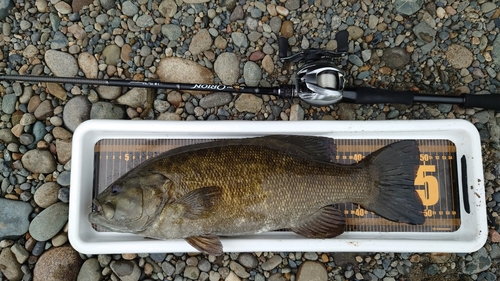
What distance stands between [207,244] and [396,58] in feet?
6.96

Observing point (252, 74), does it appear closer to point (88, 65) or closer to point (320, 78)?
point (320, 78)

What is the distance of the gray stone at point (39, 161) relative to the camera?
297 centimetres

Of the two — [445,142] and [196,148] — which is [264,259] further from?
[445,142]

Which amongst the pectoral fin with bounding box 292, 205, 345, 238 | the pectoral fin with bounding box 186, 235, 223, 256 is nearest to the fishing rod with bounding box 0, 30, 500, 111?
the pectoral fin with bounding box 292, 205, 345, 238

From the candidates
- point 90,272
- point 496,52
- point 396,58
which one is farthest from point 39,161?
point 496,52

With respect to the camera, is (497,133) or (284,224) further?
(497,133)

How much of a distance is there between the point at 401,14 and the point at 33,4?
3117 mm

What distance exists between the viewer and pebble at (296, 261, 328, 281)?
289 cm

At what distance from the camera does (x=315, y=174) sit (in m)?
2.47

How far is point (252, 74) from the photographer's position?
3.05m

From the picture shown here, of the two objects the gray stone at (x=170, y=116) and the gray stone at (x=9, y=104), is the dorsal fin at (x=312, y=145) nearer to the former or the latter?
the gray stone at (x=170, y=116)

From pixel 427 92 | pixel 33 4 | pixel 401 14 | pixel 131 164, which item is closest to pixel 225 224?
pixel 131 164

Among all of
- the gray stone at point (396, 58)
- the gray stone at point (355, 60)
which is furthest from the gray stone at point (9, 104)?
the gray stone at point (396, 58)

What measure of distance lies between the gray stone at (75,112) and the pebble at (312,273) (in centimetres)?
209
